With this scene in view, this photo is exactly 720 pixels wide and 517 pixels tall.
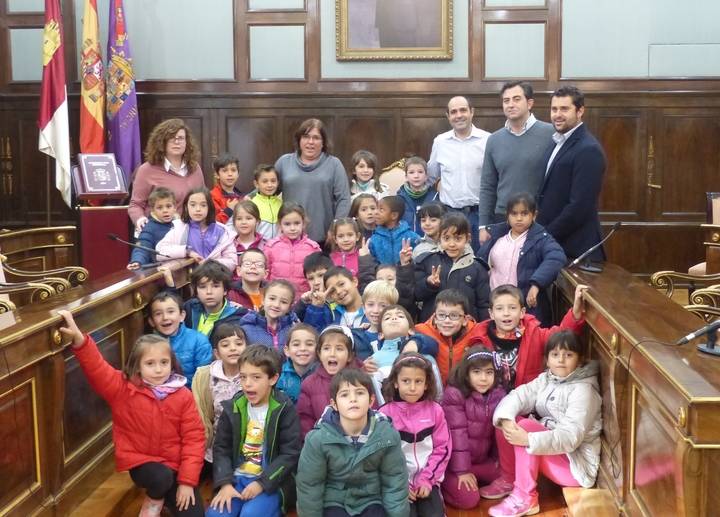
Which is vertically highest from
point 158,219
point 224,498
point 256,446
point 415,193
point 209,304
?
point 415,193

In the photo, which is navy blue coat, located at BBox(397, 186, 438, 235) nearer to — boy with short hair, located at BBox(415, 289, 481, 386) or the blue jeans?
boy with short hair, located at BBox(415, 289, 481, 386)

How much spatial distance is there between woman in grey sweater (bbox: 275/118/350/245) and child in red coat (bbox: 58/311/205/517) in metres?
2.25

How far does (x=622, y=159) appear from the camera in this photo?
8211mm

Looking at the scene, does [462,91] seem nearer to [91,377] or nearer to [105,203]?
[105,203]

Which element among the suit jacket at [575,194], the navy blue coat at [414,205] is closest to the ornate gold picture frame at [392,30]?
the navy blue coat at [414,205]

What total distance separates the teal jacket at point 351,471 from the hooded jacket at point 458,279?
1.46m

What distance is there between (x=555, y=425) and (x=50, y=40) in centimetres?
587

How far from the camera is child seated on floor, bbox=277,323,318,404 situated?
12.7 ft

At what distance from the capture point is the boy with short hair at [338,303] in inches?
172

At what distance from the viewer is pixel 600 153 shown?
15.3 ft

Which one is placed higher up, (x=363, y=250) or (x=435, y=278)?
(x=363, y=250)

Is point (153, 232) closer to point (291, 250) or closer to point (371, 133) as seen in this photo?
point (291, 250)

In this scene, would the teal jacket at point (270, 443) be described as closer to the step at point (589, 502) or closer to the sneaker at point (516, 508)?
the sneaker at point (516, 508)

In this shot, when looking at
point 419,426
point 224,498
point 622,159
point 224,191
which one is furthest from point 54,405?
point 622,159
